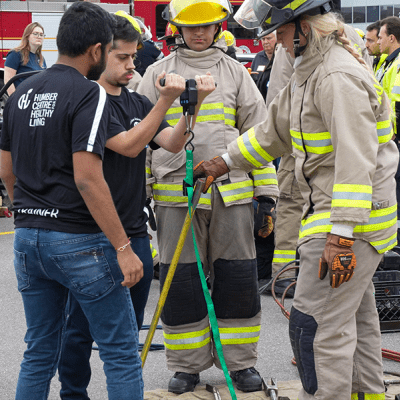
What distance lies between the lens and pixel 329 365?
277cm

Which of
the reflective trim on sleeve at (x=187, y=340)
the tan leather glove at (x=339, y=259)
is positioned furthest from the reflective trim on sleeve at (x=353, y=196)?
the reflective trim on sleeve at (x=187, y=340)

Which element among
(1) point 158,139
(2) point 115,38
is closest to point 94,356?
(1) point 158,139

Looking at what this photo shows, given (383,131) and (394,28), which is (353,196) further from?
(394,28)

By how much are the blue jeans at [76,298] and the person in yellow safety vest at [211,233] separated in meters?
0.95

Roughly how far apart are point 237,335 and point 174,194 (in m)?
0.85

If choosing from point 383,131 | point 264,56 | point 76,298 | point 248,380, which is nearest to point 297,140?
point 383,131

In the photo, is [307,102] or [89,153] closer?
[89,153]

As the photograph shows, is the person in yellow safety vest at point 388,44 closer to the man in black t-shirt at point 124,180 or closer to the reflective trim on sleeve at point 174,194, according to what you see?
the reflective trim on sleeve at point 174,194

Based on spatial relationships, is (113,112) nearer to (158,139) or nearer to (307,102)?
(158,139)

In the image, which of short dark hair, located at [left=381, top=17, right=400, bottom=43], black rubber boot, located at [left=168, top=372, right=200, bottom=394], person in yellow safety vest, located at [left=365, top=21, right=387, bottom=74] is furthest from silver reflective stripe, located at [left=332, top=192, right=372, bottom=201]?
person in yellow safety vest, located at [left=365, top=21, right=387, bottom=74]

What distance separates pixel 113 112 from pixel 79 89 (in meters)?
0.52

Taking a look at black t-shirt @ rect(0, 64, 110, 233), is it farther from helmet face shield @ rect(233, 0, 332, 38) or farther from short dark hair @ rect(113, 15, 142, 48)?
helmet face shield @ rect(233, 0, 332, 38)

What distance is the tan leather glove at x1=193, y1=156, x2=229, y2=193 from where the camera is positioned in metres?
3.29

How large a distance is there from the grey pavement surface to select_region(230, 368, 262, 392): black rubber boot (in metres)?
0.17
